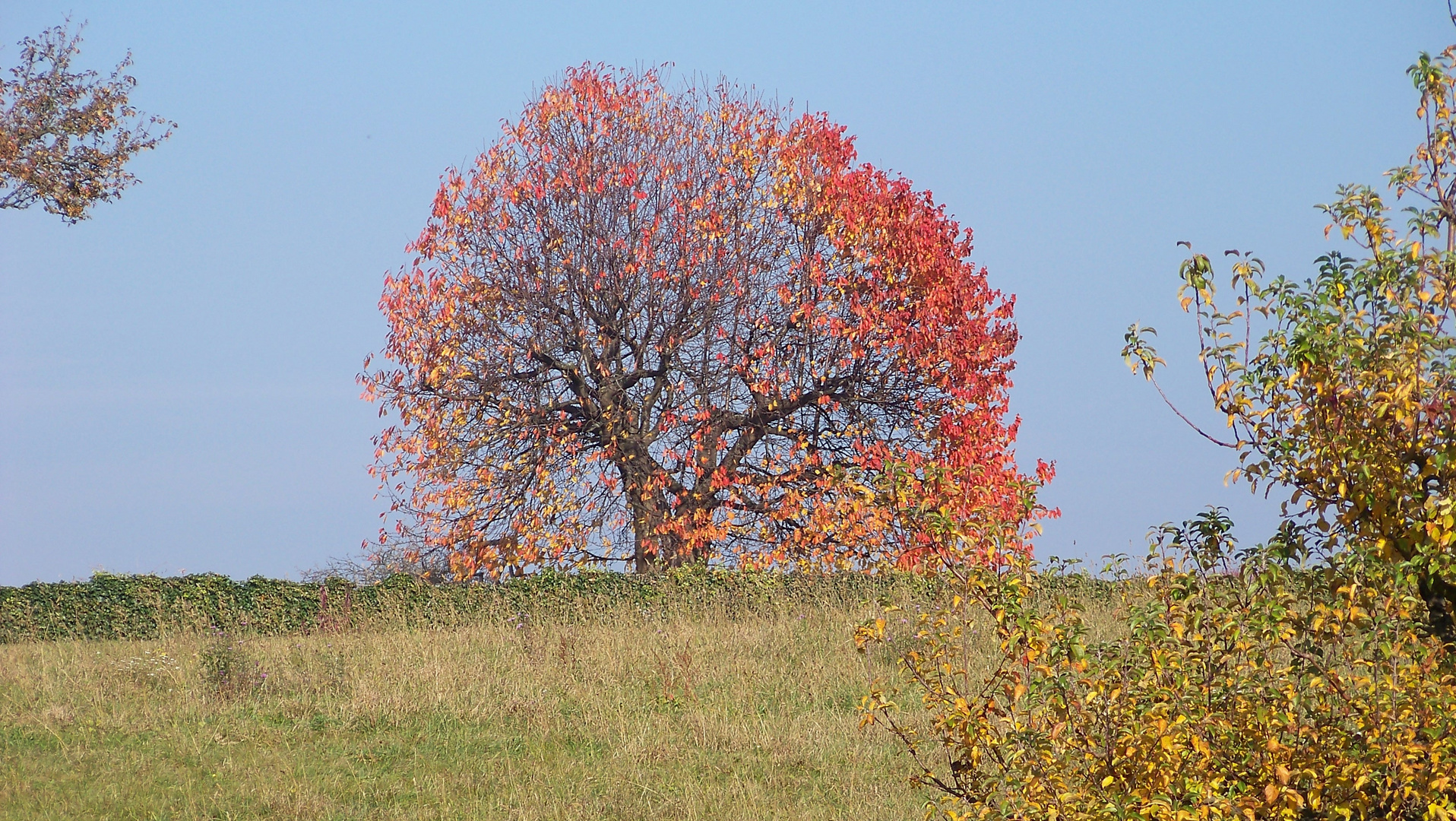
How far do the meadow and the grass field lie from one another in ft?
0.09

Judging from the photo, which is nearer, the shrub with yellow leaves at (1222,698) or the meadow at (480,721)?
the shrub with yellow leaves at (1222,698)

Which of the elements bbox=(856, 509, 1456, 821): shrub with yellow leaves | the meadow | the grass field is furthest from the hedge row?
bbox=(856, 509, 1456, 821): shrub with yellow leaves

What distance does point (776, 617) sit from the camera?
14086mm

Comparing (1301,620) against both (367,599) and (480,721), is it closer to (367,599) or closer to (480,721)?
(480,721)

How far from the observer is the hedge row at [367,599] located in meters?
14.5

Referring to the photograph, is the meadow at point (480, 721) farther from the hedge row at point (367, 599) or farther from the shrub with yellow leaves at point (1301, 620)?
the shrub with yellow leaves at point (1301, 620)

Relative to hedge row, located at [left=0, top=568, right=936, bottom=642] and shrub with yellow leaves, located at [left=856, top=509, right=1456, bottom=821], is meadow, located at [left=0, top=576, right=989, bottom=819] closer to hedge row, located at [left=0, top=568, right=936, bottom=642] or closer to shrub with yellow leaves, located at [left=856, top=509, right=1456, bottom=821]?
hedge row, located at [left=0, top=568, right=936, bottom=642]

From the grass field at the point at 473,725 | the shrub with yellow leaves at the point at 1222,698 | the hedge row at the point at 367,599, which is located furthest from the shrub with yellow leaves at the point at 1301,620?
the hedge row at the point at 367,599

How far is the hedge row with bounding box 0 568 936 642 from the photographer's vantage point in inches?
572

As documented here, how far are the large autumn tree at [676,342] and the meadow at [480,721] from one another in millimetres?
3128

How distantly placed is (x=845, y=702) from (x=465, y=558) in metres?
8.83

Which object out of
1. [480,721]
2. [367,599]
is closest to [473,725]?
[480,721]

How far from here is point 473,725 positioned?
33.0 feet

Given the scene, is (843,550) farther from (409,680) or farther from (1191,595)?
(1191,595)
